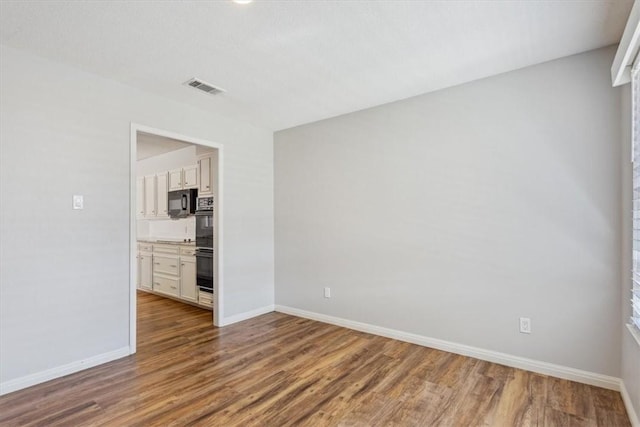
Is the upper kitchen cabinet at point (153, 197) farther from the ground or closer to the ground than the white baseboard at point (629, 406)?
farther from the ground

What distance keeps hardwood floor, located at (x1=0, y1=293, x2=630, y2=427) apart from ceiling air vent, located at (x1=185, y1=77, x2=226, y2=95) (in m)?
2.45

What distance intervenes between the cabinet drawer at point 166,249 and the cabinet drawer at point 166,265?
7 centimetres

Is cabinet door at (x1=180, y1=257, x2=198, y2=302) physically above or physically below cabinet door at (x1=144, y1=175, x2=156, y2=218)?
below

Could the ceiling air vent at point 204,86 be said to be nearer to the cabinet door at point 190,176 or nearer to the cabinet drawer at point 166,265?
the cabinet door at point 190,176

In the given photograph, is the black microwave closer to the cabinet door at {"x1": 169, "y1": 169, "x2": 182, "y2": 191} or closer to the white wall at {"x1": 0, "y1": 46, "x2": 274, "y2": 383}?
the cabinet door at {"x1": 169, "y1": 169, "x2": 182, "y2": 191}

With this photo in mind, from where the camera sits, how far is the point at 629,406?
82.4 inches

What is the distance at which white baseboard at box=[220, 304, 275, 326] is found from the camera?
3.93 meters

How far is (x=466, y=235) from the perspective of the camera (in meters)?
3.03

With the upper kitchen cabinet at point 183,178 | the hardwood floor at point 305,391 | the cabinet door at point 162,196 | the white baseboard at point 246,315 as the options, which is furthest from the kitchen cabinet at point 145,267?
the hardwood floor at point 305,391

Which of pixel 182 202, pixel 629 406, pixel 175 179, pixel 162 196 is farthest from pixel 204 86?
pixel 629 406

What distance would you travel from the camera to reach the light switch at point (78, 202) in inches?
107

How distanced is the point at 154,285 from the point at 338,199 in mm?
3489

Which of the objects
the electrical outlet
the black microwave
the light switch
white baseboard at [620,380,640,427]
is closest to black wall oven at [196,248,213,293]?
the black microwave

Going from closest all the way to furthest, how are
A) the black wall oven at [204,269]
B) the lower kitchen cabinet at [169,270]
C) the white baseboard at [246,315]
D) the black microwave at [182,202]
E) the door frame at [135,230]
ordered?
the door frame at [135,230]
the white baseboard at [246,315]
the black wall oven at [204,269]
the lower kitchen cabinet at [169,270]
the black microwave at [182,202]
